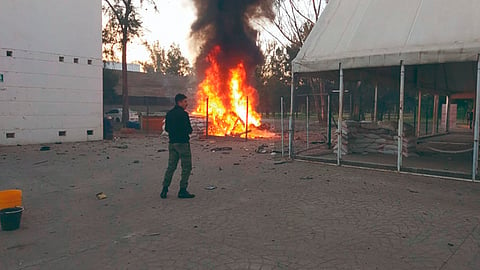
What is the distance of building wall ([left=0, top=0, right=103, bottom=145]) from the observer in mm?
15141

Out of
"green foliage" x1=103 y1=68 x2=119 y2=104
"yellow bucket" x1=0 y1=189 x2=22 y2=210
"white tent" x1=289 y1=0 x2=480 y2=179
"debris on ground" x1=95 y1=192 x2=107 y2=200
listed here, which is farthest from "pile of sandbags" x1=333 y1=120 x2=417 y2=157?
"green foliage" x1=103 y1=68 x2=119 y2=104

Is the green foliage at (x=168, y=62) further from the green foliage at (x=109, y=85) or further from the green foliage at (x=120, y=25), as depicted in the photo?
the green foliage at (x=120, y=25)

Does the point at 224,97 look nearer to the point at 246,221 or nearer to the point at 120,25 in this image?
the point at 120,25

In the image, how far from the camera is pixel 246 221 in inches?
209

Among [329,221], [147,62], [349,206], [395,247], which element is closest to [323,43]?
[349,206]

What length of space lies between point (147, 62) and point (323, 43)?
A: 60.0m

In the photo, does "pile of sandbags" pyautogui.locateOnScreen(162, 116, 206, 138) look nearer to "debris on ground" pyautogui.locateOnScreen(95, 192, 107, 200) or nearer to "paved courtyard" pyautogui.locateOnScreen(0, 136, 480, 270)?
"paved courtyard" pyautogui.locateOnScreen(0, 136, 480, 270)

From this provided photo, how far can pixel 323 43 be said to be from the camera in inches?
428

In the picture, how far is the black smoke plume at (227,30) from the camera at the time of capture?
65.9 ft

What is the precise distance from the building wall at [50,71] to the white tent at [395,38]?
1128cm

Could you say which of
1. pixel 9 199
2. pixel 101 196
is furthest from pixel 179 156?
pixel 9 199

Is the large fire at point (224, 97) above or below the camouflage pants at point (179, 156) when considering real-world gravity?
above

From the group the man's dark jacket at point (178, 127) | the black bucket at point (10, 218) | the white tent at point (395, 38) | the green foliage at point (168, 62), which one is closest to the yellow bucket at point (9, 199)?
the black bucket at point (10, 218)

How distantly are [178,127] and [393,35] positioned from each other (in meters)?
6.33
